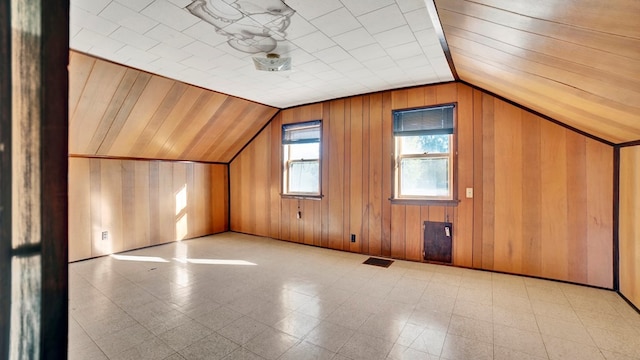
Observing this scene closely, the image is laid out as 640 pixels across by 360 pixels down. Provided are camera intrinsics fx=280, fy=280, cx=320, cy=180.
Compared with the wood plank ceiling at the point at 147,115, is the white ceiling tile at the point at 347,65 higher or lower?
higher

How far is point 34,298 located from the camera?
0.54 meters

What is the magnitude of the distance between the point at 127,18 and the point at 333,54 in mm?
1815

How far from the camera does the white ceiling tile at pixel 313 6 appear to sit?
2.05 m

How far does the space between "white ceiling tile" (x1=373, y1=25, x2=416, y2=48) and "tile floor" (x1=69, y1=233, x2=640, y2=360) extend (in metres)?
2.50

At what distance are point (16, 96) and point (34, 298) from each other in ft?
1.27

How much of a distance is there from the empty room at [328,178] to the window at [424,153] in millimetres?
29

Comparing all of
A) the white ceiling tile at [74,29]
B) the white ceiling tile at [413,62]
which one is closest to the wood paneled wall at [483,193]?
the white ceiling tile at [413,62]

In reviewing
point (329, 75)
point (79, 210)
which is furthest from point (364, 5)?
point (79, 210)

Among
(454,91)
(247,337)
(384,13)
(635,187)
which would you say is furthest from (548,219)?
(247,337)

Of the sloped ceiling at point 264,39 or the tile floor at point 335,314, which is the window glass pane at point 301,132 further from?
the tile floor at point 335,314

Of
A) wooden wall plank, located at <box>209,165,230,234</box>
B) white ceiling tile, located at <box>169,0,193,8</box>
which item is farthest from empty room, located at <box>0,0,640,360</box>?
wooden wall plank, located at <box>209,165,230,234</box>

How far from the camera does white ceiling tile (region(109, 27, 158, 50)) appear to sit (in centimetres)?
242

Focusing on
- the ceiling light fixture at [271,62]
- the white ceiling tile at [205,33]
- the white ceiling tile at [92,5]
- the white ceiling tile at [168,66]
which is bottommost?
the ceiling light fixture at [271,62]

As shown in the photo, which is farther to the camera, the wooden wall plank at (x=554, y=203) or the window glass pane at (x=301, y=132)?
the window glass pane at (x=301, y=132)
